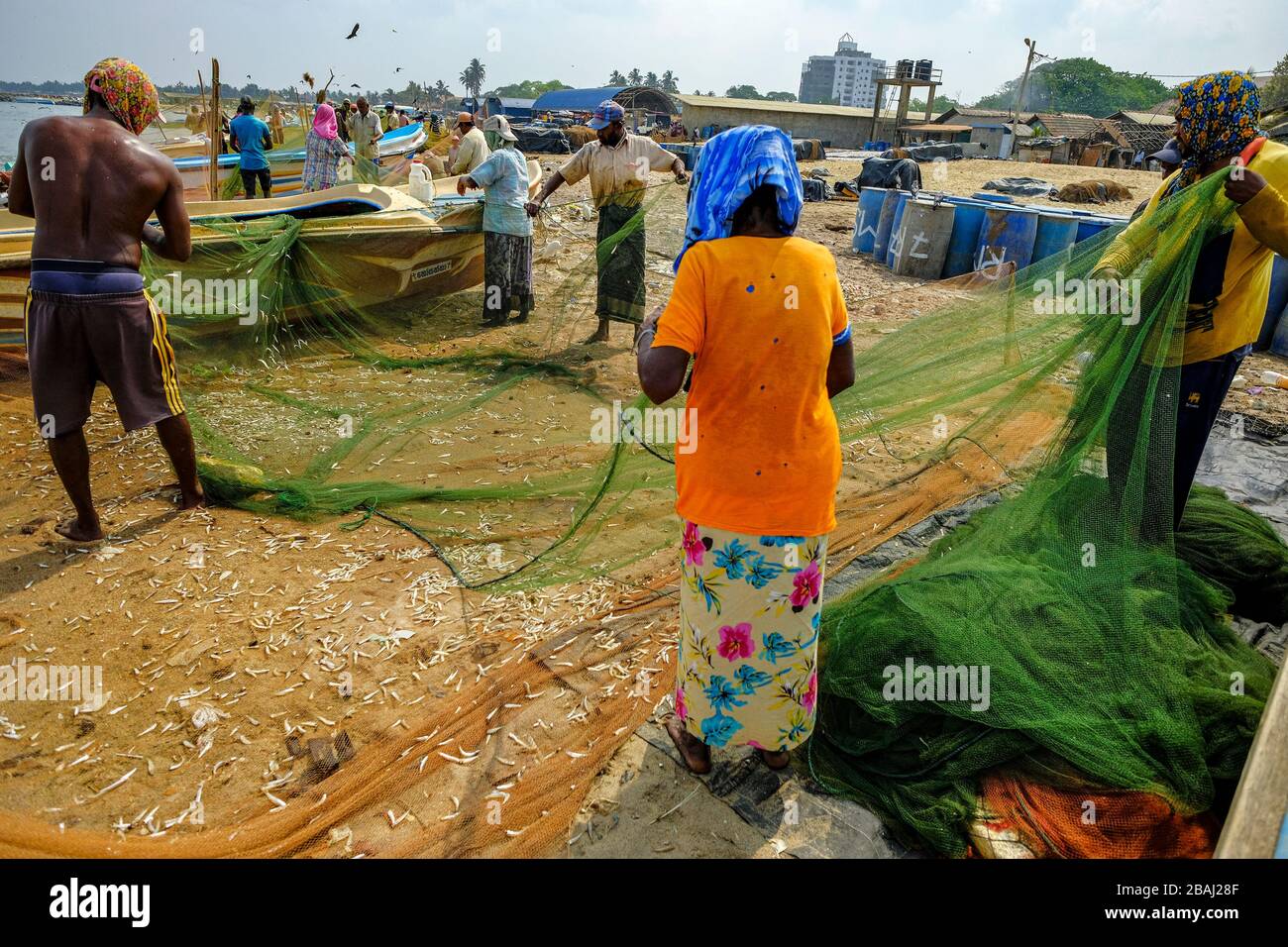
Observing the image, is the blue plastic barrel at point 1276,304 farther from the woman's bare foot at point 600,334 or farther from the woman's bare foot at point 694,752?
the woman's bare foot at point 694,752

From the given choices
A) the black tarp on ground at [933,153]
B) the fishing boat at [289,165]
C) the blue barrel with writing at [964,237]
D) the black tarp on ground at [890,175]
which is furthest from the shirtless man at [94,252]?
the black tarp on ground at [933,153]

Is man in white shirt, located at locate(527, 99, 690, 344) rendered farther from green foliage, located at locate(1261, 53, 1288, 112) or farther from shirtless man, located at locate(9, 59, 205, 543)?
green foliage, located at locate(1261, 53, 1288, 112)

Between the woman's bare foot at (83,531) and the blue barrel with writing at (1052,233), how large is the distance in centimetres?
1032

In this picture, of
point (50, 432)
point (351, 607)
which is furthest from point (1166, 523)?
point (50, 432)

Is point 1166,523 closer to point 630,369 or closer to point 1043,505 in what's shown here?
point 1043,505

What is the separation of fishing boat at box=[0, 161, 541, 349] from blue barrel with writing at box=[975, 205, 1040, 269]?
6224mm

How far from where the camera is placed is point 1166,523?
10.2ft

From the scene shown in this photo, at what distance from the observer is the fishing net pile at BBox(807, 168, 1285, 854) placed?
2305mm

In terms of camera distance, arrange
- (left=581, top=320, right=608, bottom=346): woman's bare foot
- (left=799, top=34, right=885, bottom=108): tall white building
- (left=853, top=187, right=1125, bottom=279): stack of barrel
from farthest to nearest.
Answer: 1. (left=799, top=34, right=885, bottom=108): tall white building
2. (left=853, top=187, right=1125, bottom=279): stack of barrel
3. (left=581, top=320, right=608, bottom=346): woman's bare foot

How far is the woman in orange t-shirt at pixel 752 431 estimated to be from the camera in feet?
6.49

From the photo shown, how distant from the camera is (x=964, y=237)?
11.1 meters

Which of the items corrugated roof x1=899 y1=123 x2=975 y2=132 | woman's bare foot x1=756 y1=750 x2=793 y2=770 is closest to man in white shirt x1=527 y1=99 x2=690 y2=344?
woman's bare foot x1=756 y1=750 x2=793 y2=770

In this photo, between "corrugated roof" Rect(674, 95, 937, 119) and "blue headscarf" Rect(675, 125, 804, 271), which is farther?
"corrugated roof" Rect(674, 95, 937, 119)
